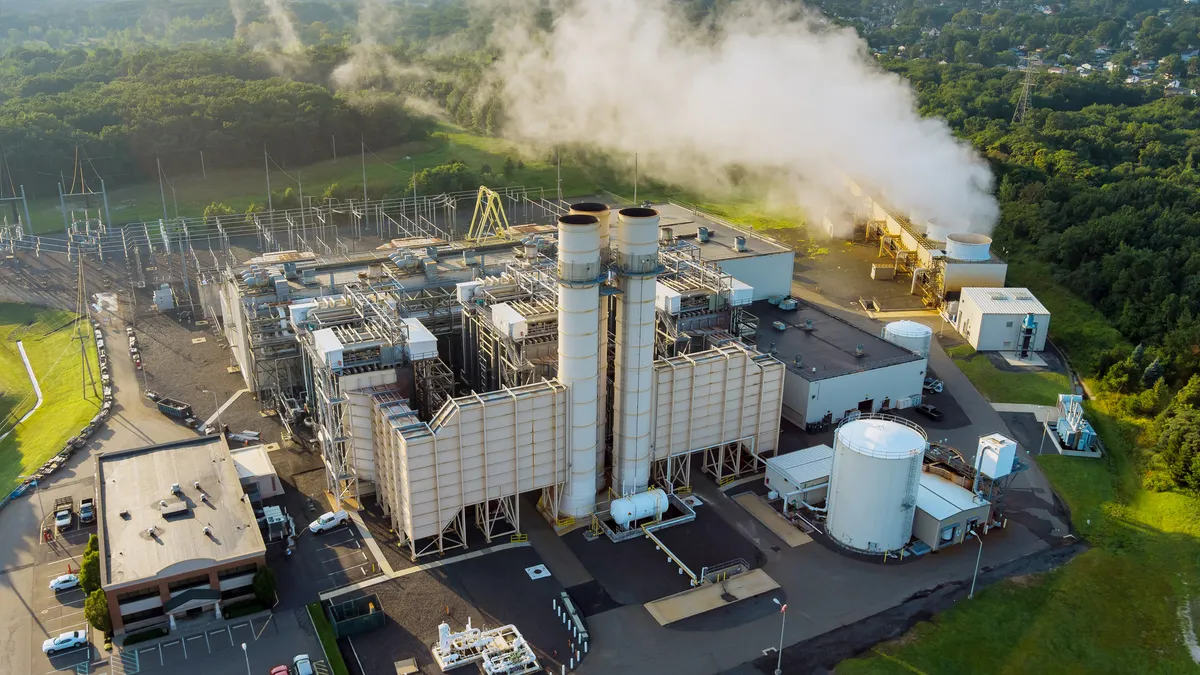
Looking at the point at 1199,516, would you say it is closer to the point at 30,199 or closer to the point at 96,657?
the point at 96,657

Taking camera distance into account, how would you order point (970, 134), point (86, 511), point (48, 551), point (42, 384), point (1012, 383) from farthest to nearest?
point (970, 134), point (42, 384), point (1012, 383), point (86, 511), point (48, 551)

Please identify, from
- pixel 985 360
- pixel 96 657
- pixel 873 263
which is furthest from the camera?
pixel 873 263

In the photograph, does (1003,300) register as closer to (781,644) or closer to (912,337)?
(912,337)

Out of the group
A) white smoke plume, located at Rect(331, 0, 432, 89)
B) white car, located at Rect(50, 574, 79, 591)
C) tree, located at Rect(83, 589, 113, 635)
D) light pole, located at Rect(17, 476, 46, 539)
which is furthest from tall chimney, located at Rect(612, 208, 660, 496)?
white smoke plume, located at Rect(331, 0, 432, 89)

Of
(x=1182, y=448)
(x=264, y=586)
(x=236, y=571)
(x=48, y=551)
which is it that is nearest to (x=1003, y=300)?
(x=1182, y=448)

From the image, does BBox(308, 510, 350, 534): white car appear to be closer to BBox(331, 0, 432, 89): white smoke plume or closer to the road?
the road

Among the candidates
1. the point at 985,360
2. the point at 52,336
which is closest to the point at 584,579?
the point at 985,360
